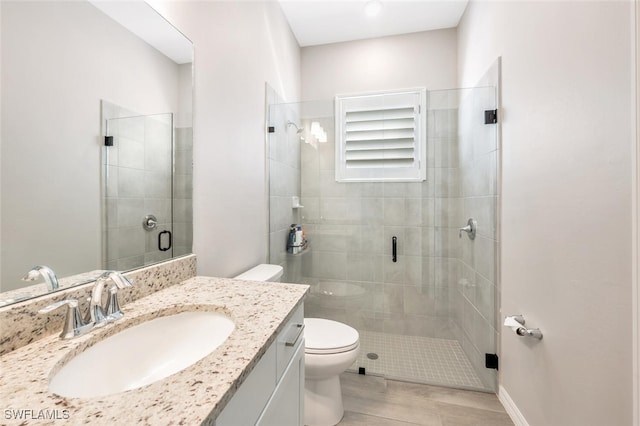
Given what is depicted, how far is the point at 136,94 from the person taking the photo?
964 mm

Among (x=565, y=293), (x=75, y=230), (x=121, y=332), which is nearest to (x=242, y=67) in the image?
(x=75, y=230)

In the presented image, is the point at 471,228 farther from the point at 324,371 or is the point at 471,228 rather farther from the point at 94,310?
the point at 94,310

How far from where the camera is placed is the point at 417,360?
6.40 feet

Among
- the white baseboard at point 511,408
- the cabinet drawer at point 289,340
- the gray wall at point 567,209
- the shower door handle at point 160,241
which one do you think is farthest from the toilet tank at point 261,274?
the white baseboard at point 511,408

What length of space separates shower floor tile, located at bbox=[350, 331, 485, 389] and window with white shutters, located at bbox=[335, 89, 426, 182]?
4.20 ft

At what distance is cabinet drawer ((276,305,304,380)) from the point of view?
0.80m

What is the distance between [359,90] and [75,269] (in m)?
2.55

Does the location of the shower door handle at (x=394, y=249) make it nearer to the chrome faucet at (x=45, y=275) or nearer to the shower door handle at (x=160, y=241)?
the shower door handle at (x=160, y=241)

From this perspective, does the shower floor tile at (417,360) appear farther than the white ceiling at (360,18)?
No

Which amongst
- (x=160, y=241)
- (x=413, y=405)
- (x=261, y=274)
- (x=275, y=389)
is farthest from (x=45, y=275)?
(x=413, y=405)

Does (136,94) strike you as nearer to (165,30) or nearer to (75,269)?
(165,30)

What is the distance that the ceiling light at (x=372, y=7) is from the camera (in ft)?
6.71

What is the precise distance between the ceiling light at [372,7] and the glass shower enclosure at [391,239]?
2.41ft

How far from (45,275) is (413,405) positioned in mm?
1809
